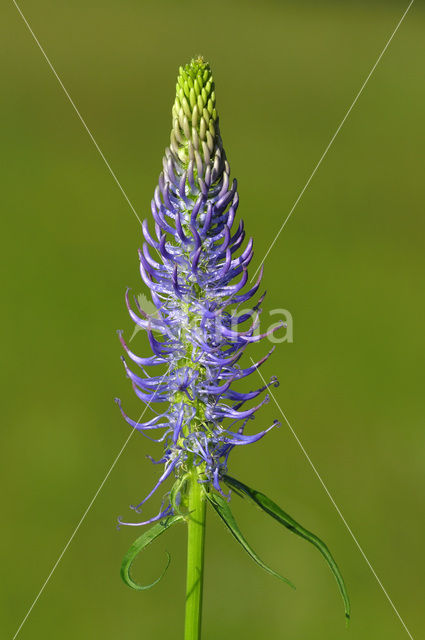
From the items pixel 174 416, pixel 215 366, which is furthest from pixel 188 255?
pixel 174 416

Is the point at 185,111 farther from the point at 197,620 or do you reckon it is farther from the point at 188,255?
the point at 197,620

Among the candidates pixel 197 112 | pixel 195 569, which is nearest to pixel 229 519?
Result: pixel 195 569

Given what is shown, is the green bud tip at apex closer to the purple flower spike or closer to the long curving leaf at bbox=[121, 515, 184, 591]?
the purple flower spike

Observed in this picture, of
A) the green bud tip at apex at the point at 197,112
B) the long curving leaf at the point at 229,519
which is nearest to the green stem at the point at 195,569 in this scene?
the long curving leaf at the point at 229,519

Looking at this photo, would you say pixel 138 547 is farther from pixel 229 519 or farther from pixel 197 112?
pixel 197 112

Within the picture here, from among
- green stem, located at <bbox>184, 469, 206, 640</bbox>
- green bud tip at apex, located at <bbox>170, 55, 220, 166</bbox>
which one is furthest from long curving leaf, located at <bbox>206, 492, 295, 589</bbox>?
green bud tip at apex, located at <bbox>170, 55, 220, 166</bbox>

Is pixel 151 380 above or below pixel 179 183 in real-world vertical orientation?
below

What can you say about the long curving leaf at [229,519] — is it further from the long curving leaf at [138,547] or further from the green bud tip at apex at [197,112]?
the green bud tip at apex at [197,112]
